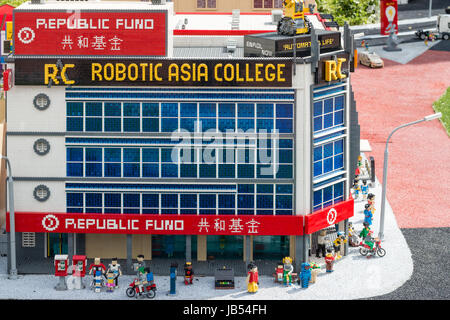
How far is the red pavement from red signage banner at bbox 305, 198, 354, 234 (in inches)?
373

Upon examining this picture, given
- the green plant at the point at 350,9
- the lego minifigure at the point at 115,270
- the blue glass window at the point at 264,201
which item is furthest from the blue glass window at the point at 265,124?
the green plant at the point at 350,9

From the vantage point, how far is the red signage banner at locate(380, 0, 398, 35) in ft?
397

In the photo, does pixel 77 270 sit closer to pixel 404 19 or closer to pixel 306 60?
pixel 306 60

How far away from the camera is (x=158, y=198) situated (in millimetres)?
64750

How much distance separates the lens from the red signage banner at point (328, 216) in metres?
64.6

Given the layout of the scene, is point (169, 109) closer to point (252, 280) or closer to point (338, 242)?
point (252, 280)

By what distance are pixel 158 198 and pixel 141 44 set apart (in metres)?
9.34

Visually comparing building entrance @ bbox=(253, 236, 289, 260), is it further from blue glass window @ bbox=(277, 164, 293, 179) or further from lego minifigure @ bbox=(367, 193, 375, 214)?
lego minifigure @ bbox=(367, 193, 375, 214)

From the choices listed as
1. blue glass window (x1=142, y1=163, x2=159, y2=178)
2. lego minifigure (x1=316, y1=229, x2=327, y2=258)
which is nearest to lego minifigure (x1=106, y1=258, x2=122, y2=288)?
blue glass window (x1=142, y1=163, x2=159, y2=178)

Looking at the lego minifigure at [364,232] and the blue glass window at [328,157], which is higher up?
the blue glass window at [328,157]

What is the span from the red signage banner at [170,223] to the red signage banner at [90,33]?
387 inches

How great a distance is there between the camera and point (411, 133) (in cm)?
10125

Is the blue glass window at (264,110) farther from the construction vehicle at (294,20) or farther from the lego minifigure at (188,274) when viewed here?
the lego minifigure at (188,274)

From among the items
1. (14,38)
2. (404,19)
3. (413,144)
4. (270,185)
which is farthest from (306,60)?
(404,19)
